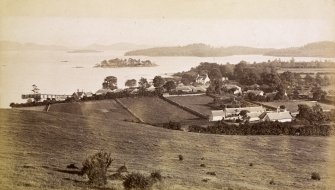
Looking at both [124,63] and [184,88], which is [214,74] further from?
[124,63]

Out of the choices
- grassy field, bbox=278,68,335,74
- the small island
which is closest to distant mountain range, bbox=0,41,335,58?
the small island

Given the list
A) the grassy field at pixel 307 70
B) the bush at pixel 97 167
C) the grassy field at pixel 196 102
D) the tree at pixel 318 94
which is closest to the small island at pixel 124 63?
the grassy field at pixel 196 102

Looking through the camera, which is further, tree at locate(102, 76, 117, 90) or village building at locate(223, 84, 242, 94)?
village building at locate(223, 84, 242, 94)

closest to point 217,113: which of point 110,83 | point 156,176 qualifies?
point 156,176

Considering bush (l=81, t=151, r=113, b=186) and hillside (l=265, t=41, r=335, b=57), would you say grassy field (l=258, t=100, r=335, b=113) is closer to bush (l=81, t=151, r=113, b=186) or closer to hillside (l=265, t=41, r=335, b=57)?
hillside (l=265, t=41, r=335, b=57)

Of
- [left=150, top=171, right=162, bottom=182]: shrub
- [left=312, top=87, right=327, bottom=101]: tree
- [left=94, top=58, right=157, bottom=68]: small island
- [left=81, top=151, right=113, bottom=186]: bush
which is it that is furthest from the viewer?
[left=312, top=87, right=327, bottom=101]: tree

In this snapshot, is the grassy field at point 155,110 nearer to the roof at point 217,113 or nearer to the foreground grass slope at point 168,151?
the foreground grass slope at point 168,151
